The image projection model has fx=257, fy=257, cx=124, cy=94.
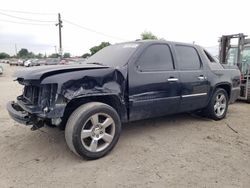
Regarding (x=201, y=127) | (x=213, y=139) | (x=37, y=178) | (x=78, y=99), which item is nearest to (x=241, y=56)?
(x=201, y=127)

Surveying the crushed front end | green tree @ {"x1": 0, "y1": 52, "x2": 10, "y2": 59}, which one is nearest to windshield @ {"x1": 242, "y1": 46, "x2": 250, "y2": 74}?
the crushed front end

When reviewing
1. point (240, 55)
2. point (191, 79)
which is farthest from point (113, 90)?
point (240, 55)

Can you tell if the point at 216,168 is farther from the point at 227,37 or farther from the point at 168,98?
the point at 227,37

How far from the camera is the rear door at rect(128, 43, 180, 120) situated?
423 cm

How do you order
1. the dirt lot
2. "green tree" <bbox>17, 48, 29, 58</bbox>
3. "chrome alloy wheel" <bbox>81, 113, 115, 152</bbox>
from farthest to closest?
"green tree" <bbox>17, 48, 29, 58</bbox>, "chrome alloy wheel" <bbox>81, 113, 115, 152</bbox>, the dirt lot

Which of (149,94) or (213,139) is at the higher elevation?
(149,94)

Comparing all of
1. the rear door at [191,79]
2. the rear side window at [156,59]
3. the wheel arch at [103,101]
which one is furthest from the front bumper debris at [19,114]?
the rear door at [191,79]

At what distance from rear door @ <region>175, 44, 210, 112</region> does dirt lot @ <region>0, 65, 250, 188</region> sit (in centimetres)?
53

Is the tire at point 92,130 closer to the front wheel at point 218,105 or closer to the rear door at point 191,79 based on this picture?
the rear door at point 191,79

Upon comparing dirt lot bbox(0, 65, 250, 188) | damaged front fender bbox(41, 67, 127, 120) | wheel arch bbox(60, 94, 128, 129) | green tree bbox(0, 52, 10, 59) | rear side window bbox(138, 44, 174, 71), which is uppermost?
green tree bbox(0, 52, 10, 59)

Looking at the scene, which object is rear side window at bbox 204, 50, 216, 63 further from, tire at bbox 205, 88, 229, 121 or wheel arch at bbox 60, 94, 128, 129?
wheel arch at bbox 60, 94, 128, 129

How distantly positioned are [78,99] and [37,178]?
1.19 meters

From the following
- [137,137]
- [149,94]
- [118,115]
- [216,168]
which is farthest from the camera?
[137,137]

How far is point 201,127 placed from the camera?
5.35 metres
